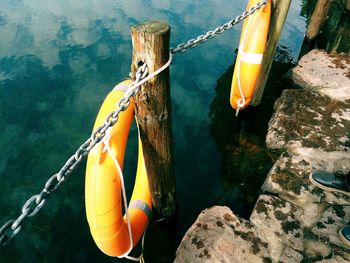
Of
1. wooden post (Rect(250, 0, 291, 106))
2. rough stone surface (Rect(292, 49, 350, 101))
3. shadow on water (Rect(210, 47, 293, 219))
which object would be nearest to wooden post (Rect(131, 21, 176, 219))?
shadow on water (Rect(210, 47, 293, 219))

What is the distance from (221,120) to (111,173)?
3484 mm

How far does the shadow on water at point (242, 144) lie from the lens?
142 inches

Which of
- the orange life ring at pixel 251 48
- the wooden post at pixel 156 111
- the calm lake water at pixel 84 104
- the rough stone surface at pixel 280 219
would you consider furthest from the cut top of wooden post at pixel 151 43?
the calm lake water at pixel 84 104

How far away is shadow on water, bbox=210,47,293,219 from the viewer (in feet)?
11.8

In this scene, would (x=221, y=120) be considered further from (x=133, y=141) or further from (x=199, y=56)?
(x=199, y=56)

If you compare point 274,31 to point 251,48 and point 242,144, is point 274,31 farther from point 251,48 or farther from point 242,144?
point 242,144

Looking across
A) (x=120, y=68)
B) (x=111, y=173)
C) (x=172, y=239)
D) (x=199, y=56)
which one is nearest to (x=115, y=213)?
(x=111, y=173)

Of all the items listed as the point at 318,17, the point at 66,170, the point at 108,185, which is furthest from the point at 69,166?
the point at 318,17

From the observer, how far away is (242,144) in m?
4.37

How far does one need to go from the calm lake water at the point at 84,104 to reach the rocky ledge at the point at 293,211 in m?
0.72

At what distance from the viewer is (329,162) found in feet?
10.2

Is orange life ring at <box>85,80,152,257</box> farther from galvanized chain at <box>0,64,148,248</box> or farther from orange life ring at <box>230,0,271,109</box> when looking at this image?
orange life ring at <box>230,0,271,109</box>

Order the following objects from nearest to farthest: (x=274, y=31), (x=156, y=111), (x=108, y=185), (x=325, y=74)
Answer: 1. (x=108, y=185)
2. (x=156, y=111)
3. (x=274, y=31)
4. (x=325, y=74)

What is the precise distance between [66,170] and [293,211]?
7.12 ft
